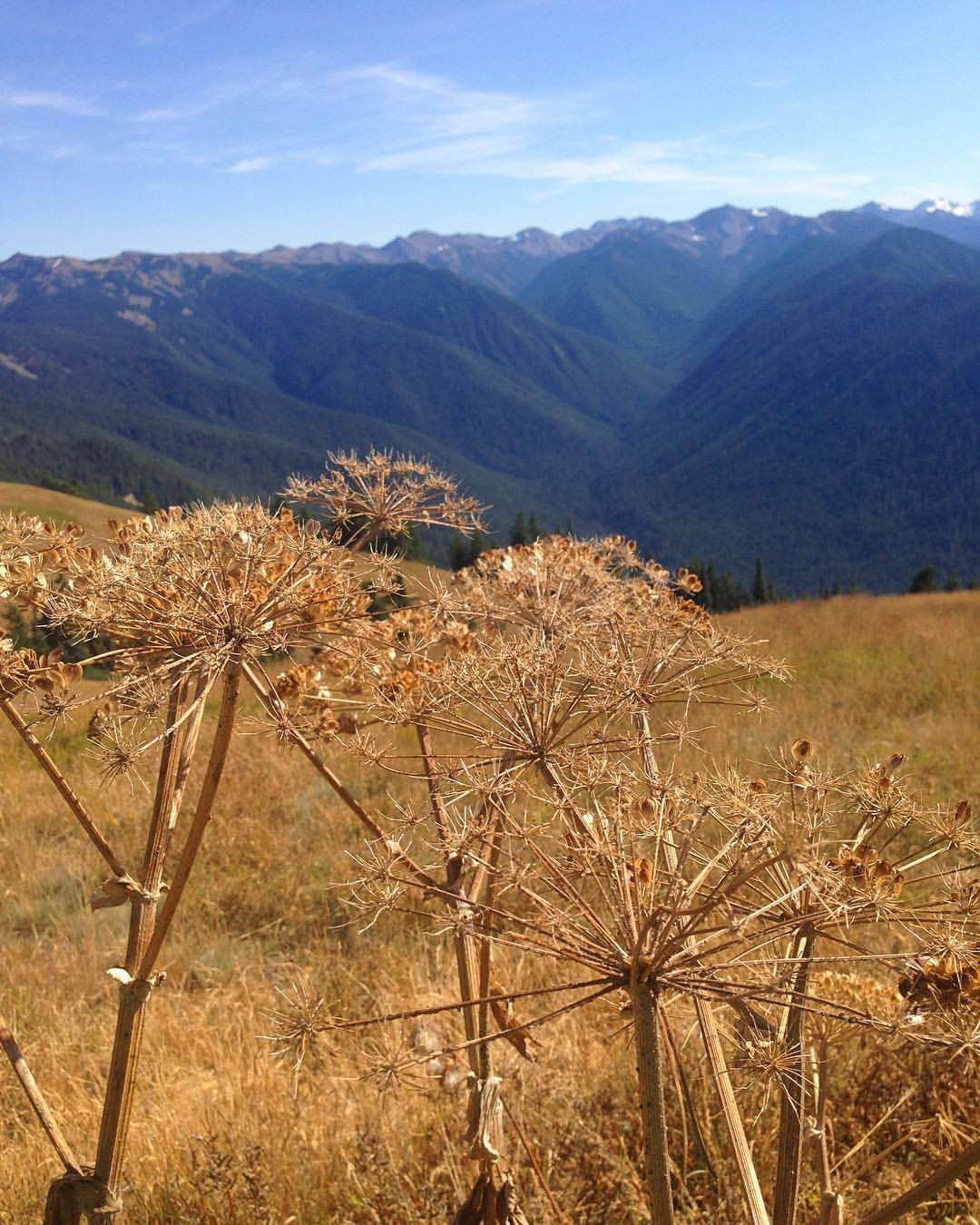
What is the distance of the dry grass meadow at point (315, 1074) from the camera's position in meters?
3.37

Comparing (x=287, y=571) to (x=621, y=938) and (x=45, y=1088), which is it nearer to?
(x=621, y=938)

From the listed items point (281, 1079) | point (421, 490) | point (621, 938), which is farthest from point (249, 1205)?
point (421, 490)

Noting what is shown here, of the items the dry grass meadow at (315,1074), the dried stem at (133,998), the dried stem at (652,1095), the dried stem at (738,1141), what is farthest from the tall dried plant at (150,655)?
the dried stem at (738,1141)

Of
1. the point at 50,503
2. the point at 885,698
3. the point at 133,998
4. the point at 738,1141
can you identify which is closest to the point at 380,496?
the point at 133,998

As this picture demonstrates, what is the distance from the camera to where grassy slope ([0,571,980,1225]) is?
351 cm

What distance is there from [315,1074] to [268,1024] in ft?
2.28

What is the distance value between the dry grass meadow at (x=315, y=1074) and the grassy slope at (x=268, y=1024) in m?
0.02

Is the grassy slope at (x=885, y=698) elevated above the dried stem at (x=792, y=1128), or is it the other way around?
the dried stem at (x=792, y=1128)

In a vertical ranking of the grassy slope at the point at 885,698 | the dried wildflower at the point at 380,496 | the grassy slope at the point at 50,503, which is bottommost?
the grassy slope at the point at 50,503

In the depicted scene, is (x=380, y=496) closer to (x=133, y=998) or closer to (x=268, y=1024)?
(x=133, y=998)

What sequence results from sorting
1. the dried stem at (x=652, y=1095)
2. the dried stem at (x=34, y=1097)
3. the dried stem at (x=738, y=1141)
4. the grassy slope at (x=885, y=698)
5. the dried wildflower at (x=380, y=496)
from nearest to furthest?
the dried stem at (x=652, y=1095) → the dried stem at (x=738, y=1141) → the dried stem at (x=34, y=1097) → the dried wildflower at (x=380, y=496) → the grassy slope at (x=885, y=698)

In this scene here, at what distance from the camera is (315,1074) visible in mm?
4801

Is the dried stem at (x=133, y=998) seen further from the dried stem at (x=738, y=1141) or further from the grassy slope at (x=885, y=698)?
the grassy slope at (x=885, y=698)

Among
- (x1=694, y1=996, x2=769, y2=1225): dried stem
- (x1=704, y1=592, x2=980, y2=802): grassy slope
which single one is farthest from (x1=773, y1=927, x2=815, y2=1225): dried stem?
(x1=704, y1=592, x2=980, y2=802): grassy slope
